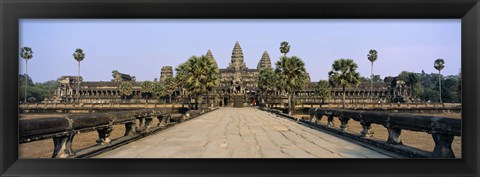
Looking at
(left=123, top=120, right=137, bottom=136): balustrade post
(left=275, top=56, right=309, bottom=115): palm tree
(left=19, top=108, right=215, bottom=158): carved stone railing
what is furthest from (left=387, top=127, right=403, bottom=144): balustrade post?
(left=275, top=56, right=309, bottom=115): palm tree

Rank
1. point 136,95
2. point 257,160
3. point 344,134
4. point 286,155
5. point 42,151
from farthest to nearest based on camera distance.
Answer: point 136,95 → point 42,151 → point 344,134 → point 286,155 → point 257,160

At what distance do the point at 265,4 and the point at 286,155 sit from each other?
4.32 m

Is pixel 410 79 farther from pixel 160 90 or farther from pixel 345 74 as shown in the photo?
pixel 160 90

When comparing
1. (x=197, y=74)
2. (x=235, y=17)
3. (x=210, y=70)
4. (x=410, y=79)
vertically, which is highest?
(x=410, y=79)

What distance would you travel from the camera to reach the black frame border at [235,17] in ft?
10.8

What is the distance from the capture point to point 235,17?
339 centimetres

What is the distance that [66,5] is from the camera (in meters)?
3.30

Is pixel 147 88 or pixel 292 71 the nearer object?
pixel 292 71

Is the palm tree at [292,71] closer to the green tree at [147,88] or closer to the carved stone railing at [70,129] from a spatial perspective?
the carved stone railing at [70,129]

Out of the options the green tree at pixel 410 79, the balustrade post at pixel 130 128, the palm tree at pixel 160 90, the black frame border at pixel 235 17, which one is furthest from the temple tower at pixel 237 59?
the black frame border at pixel 235 17

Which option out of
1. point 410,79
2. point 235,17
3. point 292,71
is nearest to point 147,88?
point 292,71

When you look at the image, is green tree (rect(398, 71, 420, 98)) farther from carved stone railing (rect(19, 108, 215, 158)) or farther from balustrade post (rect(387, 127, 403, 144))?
carved stone railing (rect(19, 108, 215, 158))
